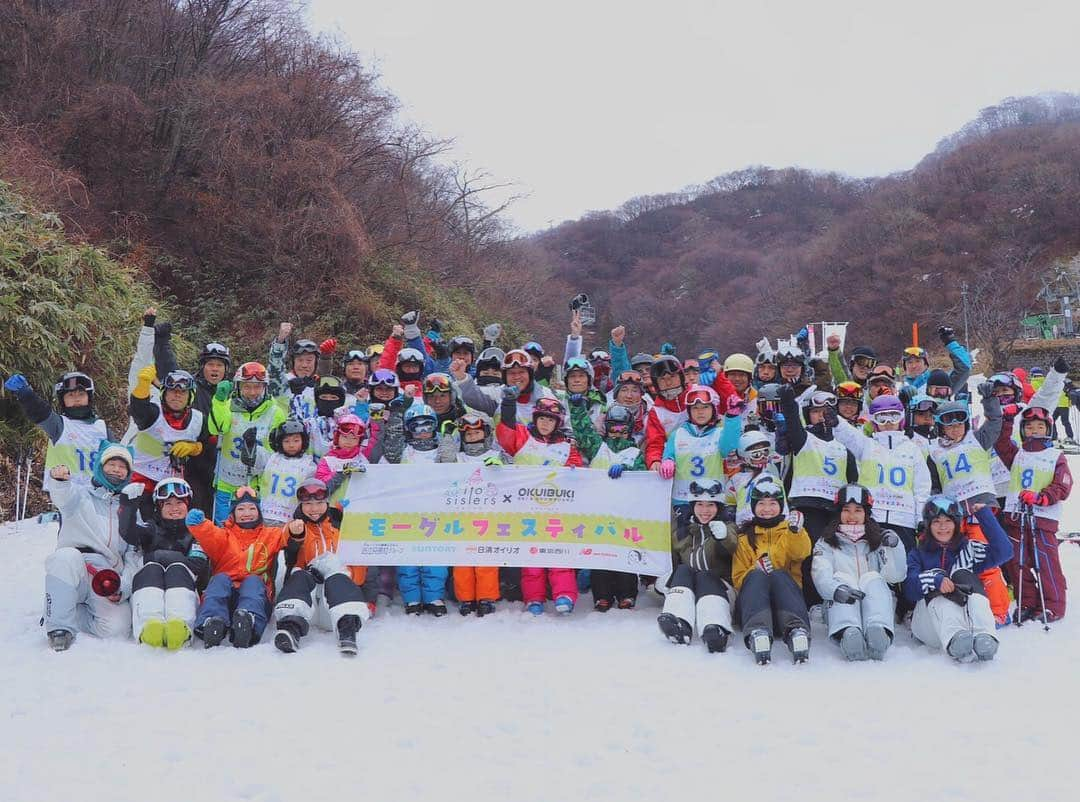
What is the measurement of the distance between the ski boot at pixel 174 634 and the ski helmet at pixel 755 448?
4.35m

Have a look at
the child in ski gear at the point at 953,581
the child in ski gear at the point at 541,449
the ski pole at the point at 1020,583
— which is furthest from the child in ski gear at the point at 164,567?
the ski pole at the point at 1020,583

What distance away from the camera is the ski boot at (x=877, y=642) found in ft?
18.1

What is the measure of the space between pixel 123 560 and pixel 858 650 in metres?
5.41

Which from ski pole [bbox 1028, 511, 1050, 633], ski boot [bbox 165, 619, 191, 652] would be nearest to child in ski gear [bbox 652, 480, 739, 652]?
ski pole [bbox 1028, 511, 1050, 633]

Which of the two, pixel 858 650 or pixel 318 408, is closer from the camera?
pixel 858 650

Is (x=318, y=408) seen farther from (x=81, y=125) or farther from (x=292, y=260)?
(x=81, y=125)

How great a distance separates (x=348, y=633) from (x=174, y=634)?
3.87ft

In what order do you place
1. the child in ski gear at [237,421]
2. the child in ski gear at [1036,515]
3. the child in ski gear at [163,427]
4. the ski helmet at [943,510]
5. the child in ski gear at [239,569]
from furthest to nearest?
1. the child in ski gear at [237,421]
2. the child in ski gear at [163,427]
3. the child in ski gear at [1036,515]
4. the ski helmet at [943,510]
5. the child in ski gear at [239,569]

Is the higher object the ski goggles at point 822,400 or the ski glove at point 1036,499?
the ski goggles at point 822,400

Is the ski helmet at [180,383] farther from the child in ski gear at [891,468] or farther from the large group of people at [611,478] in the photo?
the child in ski gear at [891,468]

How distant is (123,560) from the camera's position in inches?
245

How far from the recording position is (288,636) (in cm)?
567

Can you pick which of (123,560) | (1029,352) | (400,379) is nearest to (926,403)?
(400,379)

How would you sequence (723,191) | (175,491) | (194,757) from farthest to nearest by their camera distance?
(723,191) → (175,491) → (194,757)
